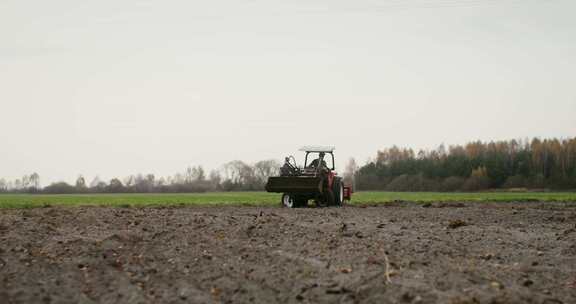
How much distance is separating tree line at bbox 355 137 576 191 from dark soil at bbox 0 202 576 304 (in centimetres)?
8806

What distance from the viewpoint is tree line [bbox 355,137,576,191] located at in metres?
102

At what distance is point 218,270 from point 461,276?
12.7 feet

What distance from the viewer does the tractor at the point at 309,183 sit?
89.4 feet

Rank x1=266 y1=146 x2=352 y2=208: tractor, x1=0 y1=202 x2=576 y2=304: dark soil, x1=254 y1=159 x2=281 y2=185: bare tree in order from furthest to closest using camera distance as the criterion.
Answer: x1=254 y1=159 x2=281 y2=185: bare tree < x1=266 y1=146 x2=352 y2=208: tractor < x1=0 y1=202 x2=576 y2=304: dark soil

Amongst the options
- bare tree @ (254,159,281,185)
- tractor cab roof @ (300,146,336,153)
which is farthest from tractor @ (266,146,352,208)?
bare tree @ (254,159,281,185)

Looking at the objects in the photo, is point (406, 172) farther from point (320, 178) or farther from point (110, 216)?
point (110, 216)

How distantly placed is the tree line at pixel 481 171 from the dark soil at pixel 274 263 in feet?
289

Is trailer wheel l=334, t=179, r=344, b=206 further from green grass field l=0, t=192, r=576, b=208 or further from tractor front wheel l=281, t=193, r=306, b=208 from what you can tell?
green grass field l=0, t=192, r=576, b=208

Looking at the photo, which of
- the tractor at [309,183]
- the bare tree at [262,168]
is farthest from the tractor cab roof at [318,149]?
the bare tree at [262,168]

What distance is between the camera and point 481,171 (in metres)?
105

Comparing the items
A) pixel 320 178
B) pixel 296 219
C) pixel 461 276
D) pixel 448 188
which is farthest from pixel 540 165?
pixel 461 276

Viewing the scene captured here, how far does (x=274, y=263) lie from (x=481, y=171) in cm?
9838

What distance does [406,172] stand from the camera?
384 ft

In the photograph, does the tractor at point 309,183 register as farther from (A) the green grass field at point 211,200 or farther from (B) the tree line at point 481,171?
(B) the tree line at point 481,171
